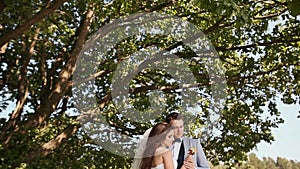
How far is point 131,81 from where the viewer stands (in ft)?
41.3

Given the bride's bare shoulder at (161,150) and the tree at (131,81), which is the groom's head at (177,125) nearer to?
the bride's bare shoulder at (161,150)

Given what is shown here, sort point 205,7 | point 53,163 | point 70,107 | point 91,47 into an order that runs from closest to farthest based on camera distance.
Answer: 1. point 205,7
2. point 53,163
3. point 91,47
4. point 70,107

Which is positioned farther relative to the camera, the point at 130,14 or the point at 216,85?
the point at 216,85

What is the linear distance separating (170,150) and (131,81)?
28.8 ft

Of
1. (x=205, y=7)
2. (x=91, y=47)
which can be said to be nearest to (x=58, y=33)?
(x=91, y=47)

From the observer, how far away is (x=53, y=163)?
10.8 m

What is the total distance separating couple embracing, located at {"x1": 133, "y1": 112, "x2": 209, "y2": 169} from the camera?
379 cm

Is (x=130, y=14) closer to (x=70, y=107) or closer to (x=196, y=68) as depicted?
(x=196, y=68)

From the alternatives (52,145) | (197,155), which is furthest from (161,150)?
(52,145)

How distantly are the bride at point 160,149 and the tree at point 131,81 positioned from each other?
6.55 meters

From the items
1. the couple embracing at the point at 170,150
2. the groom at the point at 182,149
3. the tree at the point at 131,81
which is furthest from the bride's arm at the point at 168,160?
the tree at the point at 131,81

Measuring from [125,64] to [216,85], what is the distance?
253cm

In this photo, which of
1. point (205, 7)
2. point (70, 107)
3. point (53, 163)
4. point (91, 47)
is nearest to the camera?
point (205, 7)

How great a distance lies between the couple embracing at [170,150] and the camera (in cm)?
379
